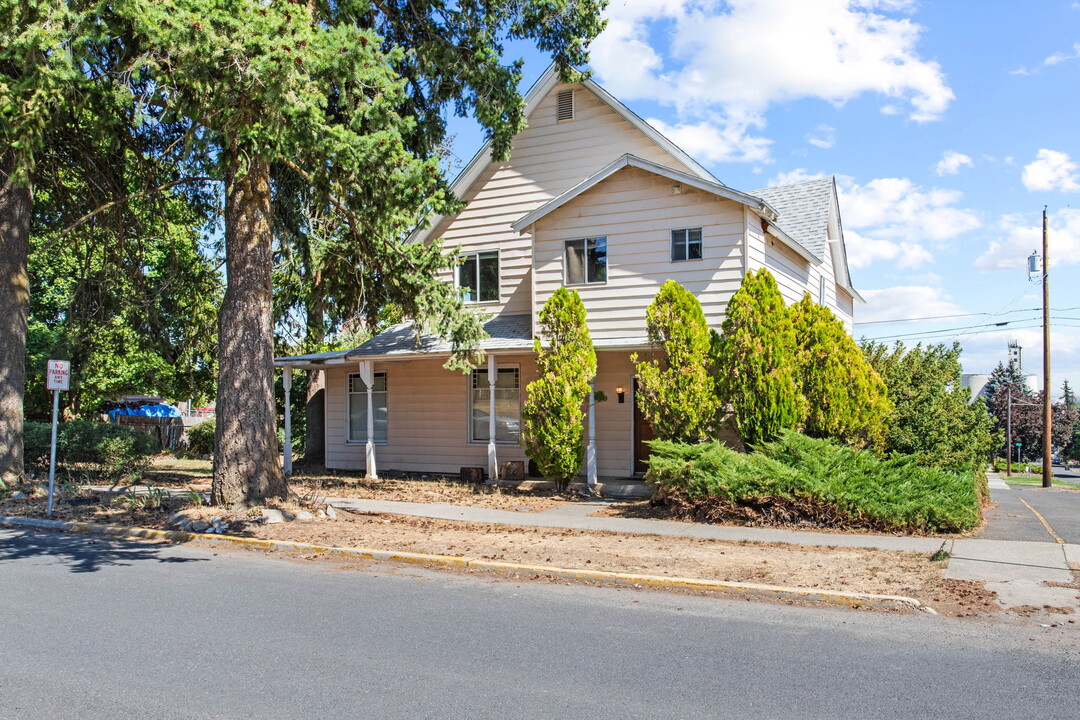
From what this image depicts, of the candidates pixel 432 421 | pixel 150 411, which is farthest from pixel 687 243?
pixel 150 411

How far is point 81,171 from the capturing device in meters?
15.9

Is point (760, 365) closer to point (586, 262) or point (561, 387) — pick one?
point (561, 387)

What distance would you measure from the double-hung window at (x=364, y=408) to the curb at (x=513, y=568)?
8.79 meters

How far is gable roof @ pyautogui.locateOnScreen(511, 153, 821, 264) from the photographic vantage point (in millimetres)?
15102

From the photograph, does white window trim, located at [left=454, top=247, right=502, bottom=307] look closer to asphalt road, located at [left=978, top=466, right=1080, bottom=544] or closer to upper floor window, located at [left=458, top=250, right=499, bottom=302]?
upper floor window, located at [left=458, top=250, right=499, bottom=302]

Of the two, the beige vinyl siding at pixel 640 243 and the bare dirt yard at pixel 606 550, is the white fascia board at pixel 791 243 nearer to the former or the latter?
the beige vinyl siding at pixel 640 243

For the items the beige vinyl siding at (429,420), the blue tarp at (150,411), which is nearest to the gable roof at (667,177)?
the beige vinyl siding at (429,420)

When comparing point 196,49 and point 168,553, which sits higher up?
point 196,49

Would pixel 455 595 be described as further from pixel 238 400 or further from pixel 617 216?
pixel 617 216

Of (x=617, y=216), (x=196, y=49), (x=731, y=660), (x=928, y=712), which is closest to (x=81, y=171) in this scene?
(x=196, y=49)

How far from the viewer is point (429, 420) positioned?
19.3m

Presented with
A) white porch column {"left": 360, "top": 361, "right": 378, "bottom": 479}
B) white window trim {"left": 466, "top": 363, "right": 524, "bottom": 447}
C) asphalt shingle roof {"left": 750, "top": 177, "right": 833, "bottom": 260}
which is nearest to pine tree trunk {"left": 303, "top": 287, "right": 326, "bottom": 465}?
white porch column {"left": 360, "top": 361, "right": 378, "bottom": 479}

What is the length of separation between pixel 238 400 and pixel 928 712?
10279 mm

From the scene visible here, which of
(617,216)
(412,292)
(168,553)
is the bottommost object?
(168,553)
